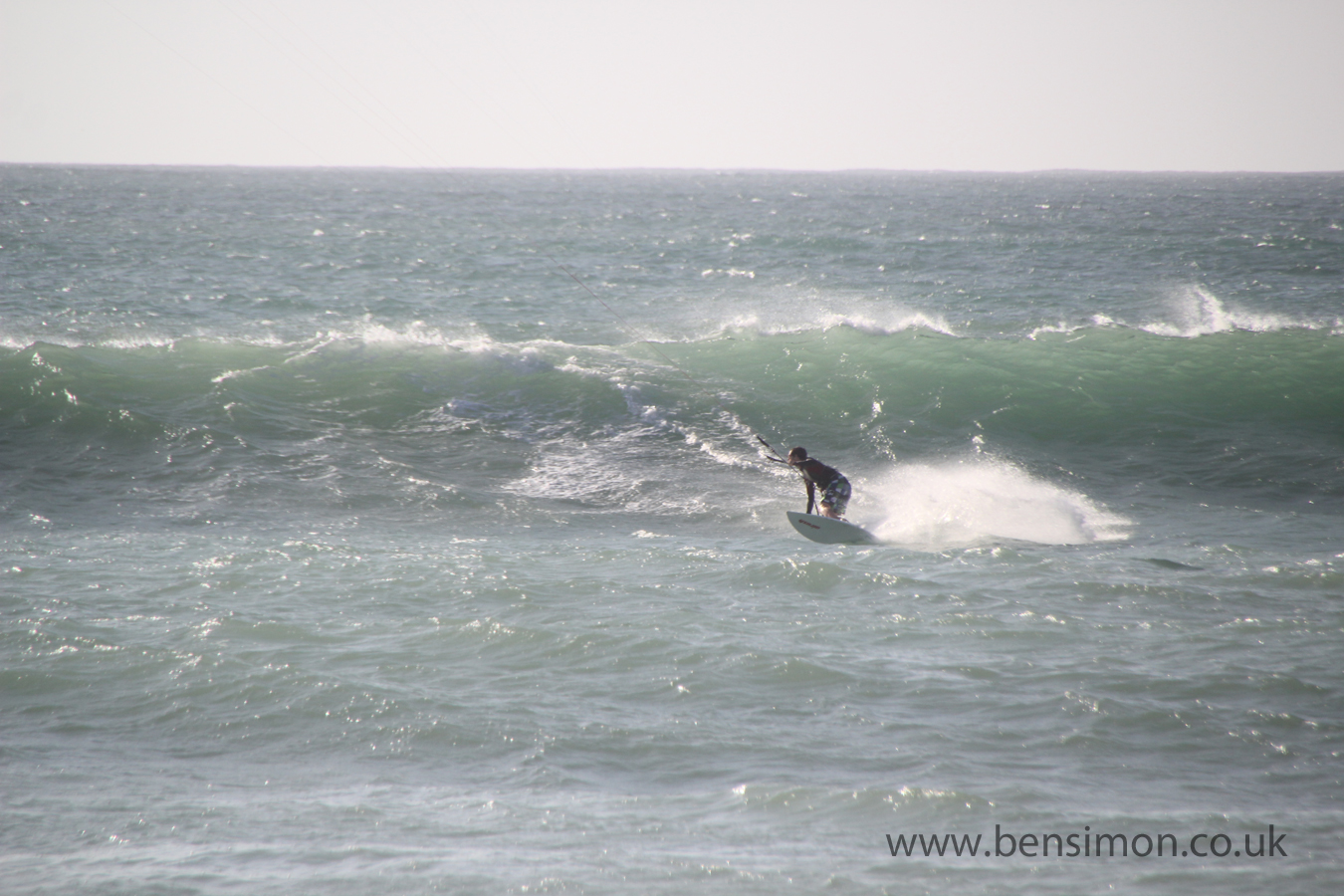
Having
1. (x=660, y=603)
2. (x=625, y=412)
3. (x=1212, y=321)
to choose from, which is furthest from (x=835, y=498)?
(x=1212, y=321)

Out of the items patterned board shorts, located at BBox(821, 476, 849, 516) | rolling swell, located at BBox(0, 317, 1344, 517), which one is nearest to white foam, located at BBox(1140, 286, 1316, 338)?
rolling swell, located at BBox(0, 317, 1344, 517)

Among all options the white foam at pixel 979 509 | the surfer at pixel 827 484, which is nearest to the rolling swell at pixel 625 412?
the white foam at pixel 979 509

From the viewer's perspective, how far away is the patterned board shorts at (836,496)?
32.8ft

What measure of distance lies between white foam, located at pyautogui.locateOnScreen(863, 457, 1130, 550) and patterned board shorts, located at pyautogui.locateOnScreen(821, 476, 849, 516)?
479 mm

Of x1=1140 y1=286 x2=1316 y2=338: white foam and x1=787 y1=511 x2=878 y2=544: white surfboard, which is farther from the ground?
x1=1140 y1=286 x2=1316 y2=338: white foam

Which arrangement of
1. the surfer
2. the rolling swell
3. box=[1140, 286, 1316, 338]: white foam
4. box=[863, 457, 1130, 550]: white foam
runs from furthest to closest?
box=[1140, 286, 1316, 338]: white foam < the rolling swell < the surfer < box=[863, 457, 1130, 550]: white foam

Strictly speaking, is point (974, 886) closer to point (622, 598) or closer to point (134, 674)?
point (622, 598)

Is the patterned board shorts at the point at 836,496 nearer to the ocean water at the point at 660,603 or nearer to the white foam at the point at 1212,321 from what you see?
the ocean water at the point at 660,603

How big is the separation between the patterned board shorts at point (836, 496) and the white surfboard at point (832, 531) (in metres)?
0.37

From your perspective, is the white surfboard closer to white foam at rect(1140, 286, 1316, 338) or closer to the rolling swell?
the rolling swell

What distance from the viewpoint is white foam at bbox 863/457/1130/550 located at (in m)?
9.71

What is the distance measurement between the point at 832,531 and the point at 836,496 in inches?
20.4

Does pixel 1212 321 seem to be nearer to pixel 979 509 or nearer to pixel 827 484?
pixel 979 509

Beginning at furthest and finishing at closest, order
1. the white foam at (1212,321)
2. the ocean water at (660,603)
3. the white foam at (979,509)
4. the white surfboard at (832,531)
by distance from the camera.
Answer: the white foam at (1212,321), the white foam at (979,509), the white surfboard at (832,531), the ocean water at (660,603)
